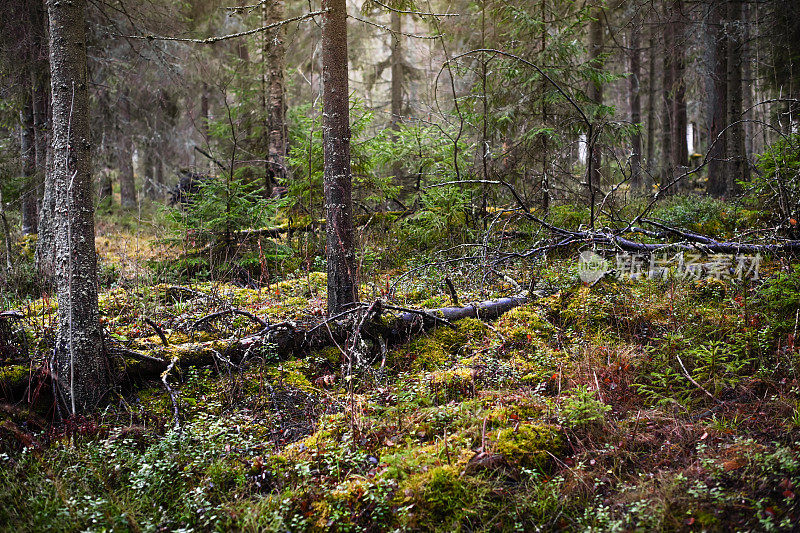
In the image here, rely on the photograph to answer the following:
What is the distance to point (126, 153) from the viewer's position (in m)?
17.1

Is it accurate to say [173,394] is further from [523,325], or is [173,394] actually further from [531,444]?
[523,325]

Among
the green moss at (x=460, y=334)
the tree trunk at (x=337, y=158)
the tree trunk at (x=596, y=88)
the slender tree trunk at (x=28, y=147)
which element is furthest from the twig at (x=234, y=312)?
the slender tree trunk at (x=28, y=147)

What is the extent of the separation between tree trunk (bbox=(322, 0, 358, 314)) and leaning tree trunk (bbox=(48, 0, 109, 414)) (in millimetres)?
2158

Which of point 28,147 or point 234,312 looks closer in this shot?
point 234,312

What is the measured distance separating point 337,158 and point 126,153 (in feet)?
51.0

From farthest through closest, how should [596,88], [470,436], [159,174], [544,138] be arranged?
[159,174], [596,88], [544,138], [470,436]

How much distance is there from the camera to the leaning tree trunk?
3.69m

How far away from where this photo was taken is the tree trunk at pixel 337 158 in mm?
4941

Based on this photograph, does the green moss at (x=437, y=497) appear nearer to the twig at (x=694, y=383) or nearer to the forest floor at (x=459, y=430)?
the forest floor at (x=459, y=430)

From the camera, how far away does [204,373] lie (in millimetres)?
4406

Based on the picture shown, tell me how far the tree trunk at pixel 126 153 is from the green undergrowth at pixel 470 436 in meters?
12.1

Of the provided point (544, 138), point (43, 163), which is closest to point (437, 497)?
point (544, 138)

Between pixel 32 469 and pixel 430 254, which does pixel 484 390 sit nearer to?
pixel 32 469

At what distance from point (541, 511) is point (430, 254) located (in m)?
5.88
